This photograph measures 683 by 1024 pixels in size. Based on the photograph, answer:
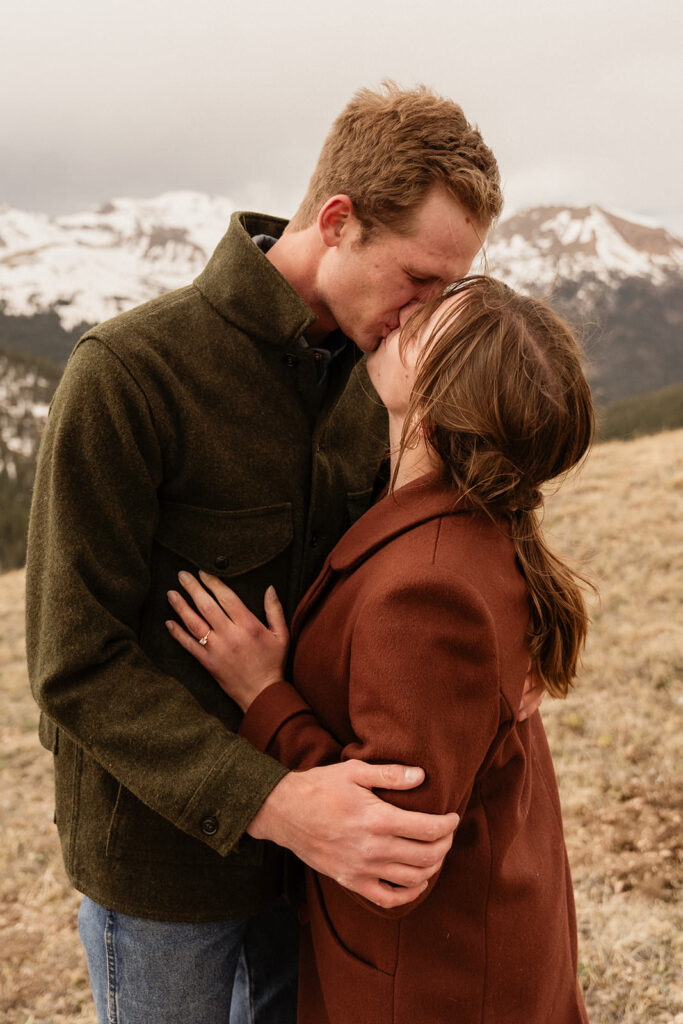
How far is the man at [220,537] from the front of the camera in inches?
61.5

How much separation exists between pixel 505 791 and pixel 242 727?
57cm

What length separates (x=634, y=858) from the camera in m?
4.02

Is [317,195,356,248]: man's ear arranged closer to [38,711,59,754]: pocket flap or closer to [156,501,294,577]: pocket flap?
[156,501,294,577]: pocket flap

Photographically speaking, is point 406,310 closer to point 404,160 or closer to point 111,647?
point 404,160

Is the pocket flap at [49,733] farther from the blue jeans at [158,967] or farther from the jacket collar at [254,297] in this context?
the jacket collar at [254,297]

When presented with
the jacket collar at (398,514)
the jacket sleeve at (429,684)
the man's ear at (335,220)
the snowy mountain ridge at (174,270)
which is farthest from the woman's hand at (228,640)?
the snowy mountain ridge at (174,270)

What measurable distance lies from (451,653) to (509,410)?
1.64 ft

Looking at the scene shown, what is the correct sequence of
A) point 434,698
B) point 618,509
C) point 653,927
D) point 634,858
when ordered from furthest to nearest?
point 618,509
point 634,858
point 653,927
point 434,698

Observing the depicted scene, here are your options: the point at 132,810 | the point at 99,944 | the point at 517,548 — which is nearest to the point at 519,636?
the point at 517,548

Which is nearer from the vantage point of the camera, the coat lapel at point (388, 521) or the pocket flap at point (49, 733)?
the coat lapel at point (388, 521)

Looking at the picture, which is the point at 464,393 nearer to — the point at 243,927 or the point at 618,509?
the point at 243,927

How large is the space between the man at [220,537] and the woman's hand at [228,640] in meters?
0.05

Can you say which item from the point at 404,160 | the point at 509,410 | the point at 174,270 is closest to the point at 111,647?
the point at 509,410

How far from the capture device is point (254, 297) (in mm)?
1813
